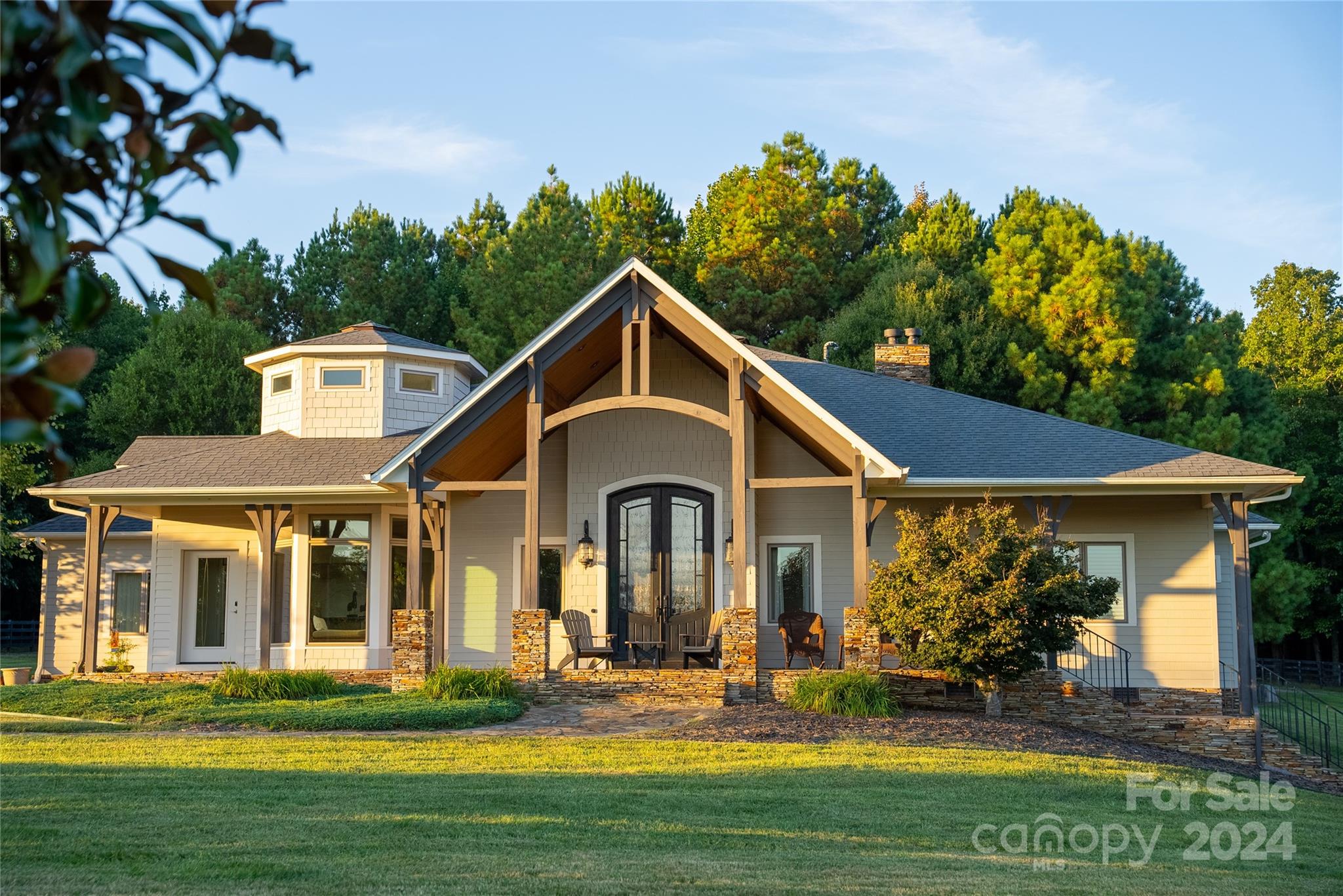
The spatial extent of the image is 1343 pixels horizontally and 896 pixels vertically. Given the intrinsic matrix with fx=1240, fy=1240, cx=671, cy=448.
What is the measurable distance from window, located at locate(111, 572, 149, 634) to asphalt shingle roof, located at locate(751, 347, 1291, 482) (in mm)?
11631

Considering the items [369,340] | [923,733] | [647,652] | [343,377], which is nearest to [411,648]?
[647,652]

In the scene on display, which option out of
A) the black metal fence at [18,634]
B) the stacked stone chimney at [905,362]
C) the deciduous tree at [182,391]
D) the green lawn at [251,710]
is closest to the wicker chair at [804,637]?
the green lawn at [251,710]

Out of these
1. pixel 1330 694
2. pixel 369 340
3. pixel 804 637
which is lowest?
pixel 1330 694

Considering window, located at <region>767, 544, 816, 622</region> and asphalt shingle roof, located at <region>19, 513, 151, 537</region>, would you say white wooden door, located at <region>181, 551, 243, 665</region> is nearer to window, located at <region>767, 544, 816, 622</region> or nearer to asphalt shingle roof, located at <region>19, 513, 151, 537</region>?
asphalt shingle roof, located at <region>19, 513, 151, 537</region>

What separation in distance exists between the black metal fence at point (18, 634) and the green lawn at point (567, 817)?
24.9m

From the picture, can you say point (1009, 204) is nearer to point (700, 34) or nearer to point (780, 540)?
point (780, 540)

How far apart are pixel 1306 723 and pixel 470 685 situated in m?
13.1

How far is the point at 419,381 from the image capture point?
70.9 ft

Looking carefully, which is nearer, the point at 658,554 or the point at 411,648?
the point at 411,648

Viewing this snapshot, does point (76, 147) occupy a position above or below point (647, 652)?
above

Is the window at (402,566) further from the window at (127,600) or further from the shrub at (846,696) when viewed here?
the shrub at (846,696)

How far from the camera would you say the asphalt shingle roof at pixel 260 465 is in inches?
712

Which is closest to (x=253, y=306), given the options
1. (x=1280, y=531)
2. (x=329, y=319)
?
(x=329, y=319)

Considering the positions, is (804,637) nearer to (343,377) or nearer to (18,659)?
(343,377)
